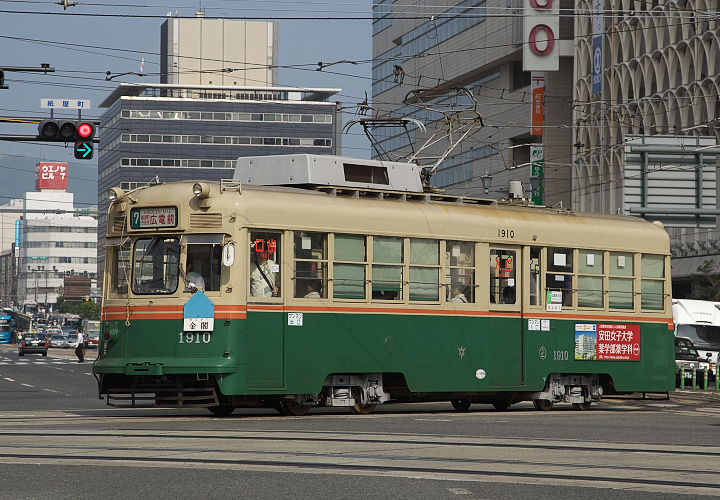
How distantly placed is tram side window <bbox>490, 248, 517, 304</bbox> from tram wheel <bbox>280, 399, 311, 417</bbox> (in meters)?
3.80

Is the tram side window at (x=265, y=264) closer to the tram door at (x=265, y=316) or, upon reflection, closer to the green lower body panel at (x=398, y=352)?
the tram door at (x=265, y=316)

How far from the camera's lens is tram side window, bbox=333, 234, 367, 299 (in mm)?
19094

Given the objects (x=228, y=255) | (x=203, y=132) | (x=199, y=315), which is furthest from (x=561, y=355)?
(x=203, y=132)

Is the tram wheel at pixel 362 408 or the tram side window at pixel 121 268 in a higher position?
the tram side window at pixel 121 268

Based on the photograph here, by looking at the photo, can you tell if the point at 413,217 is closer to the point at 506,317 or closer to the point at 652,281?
the point at 506,317

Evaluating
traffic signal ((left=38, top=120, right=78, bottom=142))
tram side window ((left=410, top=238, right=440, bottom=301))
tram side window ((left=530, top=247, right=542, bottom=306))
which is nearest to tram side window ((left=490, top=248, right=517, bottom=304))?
tram side window ((left=530, top=247, right=542, bottom=306))

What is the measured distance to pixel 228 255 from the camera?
17.9m

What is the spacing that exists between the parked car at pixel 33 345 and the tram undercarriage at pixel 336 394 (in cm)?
6418

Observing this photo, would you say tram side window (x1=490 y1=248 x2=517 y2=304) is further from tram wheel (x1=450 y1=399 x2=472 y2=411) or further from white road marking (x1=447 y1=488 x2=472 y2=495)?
white road marking (x1=447 y1=488 x2=472 y2=495)

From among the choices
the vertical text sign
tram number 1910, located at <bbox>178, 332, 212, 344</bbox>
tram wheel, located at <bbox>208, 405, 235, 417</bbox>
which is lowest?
tram wheel, located at <bbox>208, 405, 235, 417</bbox>

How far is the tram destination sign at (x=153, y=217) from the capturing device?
727 inches

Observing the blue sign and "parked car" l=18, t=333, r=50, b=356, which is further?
"parked car" l=18, t=333, r=50, b=356

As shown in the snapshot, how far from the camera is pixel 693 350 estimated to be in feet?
124

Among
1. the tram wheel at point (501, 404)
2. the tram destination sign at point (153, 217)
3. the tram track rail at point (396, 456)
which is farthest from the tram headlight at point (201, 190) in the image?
the tram wheel at point (501, 404)
